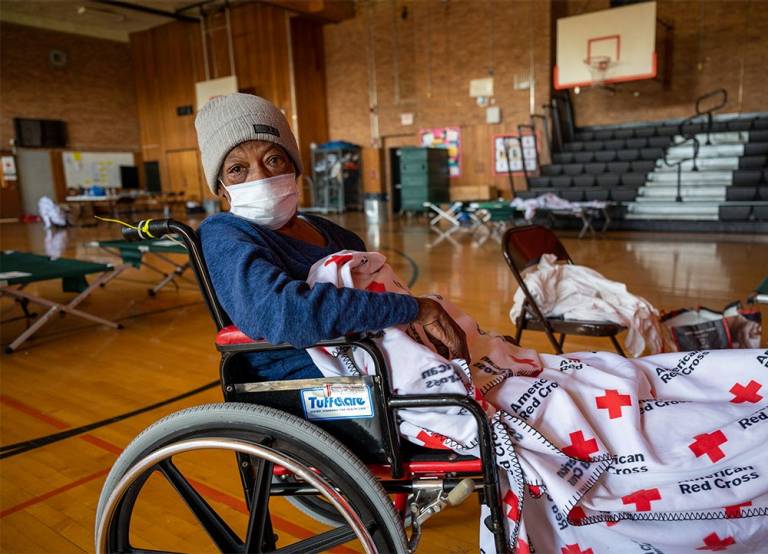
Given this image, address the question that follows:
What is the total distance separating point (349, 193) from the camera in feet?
46.9

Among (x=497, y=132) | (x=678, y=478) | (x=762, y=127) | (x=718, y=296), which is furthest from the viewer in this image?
(x=497, y=132)

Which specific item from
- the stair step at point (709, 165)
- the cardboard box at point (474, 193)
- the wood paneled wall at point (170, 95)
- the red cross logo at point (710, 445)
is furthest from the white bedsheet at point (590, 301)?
the wood paneled wall at point (170, 95)

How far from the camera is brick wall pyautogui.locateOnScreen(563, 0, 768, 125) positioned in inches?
370

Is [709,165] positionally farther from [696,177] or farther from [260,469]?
[260,469]

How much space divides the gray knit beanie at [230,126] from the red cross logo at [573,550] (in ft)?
3.31

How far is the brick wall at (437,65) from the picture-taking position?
1085 cm

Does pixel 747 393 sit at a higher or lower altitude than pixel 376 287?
lower

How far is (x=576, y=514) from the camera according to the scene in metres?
0.96

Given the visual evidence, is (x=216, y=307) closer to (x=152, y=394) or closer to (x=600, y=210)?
(x=152, y=394)

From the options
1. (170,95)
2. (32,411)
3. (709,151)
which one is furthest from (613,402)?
(170,95)

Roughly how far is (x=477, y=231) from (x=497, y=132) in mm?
3980

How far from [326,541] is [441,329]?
439 mm

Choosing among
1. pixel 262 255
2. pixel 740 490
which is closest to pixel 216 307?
pixel 262 255

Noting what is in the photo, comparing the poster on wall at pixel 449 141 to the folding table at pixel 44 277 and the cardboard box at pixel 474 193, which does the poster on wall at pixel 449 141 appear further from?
the folding table at pixel 44 277
